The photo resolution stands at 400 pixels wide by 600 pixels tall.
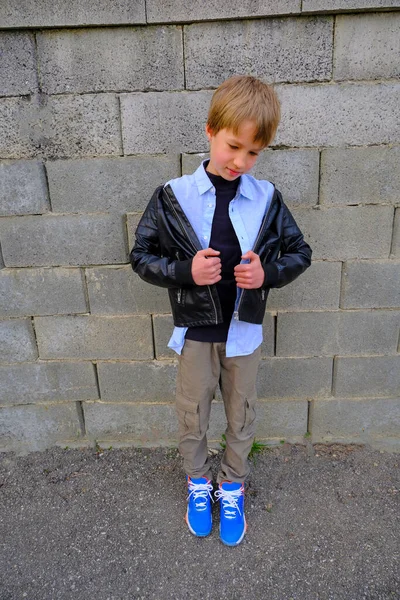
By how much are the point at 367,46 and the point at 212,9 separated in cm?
76

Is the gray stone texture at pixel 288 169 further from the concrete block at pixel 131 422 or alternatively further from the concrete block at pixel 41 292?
the concrete block at pixel 131 422

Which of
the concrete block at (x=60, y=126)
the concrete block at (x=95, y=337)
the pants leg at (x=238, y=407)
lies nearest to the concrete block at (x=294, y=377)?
the pants leg at (x=238, y=407)

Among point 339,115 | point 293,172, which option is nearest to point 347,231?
point 293,172

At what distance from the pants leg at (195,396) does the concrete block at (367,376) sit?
36.2 inches

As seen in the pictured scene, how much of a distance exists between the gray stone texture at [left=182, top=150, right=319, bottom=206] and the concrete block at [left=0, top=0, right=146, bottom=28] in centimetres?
68

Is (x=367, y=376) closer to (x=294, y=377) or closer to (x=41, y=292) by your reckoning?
(x=294, y=377)

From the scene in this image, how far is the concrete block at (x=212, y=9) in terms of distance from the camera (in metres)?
2.07

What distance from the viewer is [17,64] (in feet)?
7.20

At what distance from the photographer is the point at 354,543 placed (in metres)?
2.18

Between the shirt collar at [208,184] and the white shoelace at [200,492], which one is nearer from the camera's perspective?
the shirt collar at [208,184]

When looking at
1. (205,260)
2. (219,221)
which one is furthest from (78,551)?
(219,221)

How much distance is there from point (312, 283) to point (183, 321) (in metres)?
0.87

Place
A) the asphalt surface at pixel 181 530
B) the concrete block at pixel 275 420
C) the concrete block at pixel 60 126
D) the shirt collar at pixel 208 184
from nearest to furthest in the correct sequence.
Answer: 1. the shirt collar at pixel 208 184
2. the asphalt surface at pixel 181 530
3. the concrete block at pixel 60 126
4. the concrete block at pixel 275 420

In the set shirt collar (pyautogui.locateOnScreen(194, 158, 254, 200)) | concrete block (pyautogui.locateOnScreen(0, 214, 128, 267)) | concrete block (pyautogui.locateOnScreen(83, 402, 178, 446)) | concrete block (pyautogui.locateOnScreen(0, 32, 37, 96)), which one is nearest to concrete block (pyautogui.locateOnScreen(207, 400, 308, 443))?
concrete block (pyautogui.locateOnScreen(83, 402, 178, 446))
